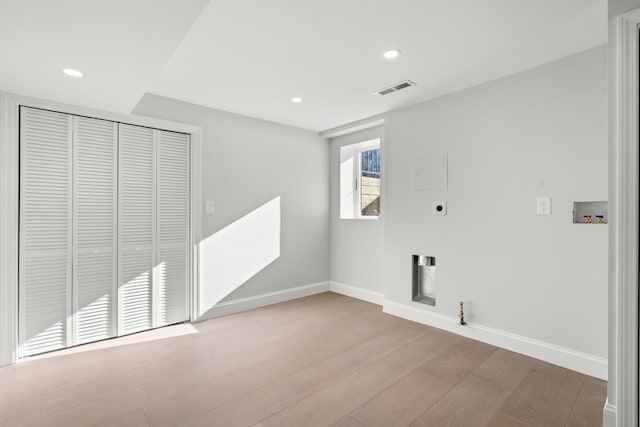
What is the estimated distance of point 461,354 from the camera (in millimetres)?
2600

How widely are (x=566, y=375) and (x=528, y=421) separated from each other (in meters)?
0.75

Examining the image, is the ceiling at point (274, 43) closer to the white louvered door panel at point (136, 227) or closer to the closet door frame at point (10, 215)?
the closet door frame at point (10, 215)

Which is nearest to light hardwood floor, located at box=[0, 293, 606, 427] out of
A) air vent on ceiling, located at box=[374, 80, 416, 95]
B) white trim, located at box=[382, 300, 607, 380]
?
white trim, located at box=[382, 300, 607, 380]

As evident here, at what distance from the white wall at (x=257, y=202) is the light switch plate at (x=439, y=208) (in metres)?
1.81

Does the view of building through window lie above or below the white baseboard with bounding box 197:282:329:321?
above

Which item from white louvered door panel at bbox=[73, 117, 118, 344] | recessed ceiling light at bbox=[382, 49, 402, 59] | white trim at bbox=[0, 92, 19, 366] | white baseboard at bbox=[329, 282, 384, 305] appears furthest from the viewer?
white baseboard at bbox=[329, 282, 384, 305]

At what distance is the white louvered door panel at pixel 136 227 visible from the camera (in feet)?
9.73

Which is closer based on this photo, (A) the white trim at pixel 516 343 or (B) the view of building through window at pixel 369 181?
(A) the white trim at pixel 516 343

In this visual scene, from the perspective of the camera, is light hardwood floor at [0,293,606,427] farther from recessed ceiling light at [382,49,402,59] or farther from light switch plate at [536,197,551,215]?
recessed ceiling light at [382,49,402,59]

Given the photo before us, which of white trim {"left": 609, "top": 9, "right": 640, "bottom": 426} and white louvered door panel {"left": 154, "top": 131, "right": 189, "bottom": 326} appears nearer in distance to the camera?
white trim {"left": 609, "top": 9, "right": 640, "bottom": 426}

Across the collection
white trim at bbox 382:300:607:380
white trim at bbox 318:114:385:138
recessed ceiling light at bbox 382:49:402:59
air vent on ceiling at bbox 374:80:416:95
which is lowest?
white trim at bbox 382:300:607:380

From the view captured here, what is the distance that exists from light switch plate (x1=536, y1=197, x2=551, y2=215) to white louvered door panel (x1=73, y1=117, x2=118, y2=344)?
364cm

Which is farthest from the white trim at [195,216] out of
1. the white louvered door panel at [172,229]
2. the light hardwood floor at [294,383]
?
the light hardwood floor at [294,383]

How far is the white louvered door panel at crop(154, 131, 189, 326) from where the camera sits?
319 cm
